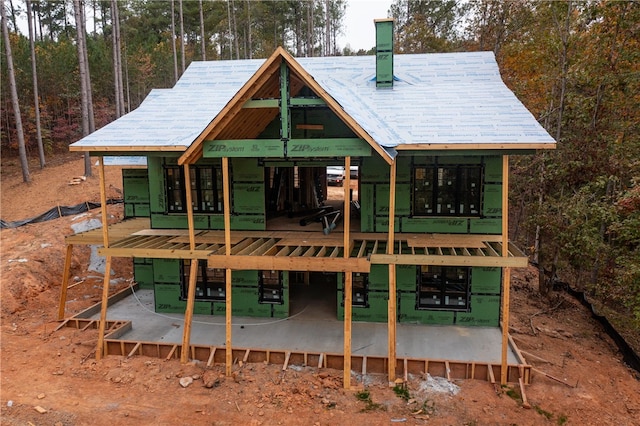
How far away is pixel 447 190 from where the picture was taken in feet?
42.8

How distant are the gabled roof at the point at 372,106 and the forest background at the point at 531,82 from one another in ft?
14.7

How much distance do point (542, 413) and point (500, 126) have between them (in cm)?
688

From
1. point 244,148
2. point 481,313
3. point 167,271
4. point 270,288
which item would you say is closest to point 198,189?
point 167,271

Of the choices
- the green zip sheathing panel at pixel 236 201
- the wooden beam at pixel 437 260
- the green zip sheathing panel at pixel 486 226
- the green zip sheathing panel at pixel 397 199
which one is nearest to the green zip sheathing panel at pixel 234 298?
the green zip sheathing panel at pixel 236 201

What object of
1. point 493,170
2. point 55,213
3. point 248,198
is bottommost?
Answer: point 55,213

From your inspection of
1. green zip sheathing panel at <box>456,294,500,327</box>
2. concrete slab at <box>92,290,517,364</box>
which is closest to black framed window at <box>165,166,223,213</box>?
concrete slab at <box>92,290,517,364</box>

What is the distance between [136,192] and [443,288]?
12.6 m

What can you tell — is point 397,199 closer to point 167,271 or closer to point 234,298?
point 234,298

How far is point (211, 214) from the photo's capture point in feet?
47.2

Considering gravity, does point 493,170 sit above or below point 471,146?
below

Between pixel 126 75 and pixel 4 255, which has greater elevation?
pixel 126 75

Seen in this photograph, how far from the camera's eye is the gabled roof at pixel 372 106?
10.0 metres

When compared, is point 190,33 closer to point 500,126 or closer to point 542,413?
point 500,126

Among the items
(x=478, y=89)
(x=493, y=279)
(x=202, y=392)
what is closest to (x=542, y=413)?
(x=493, y=279)
